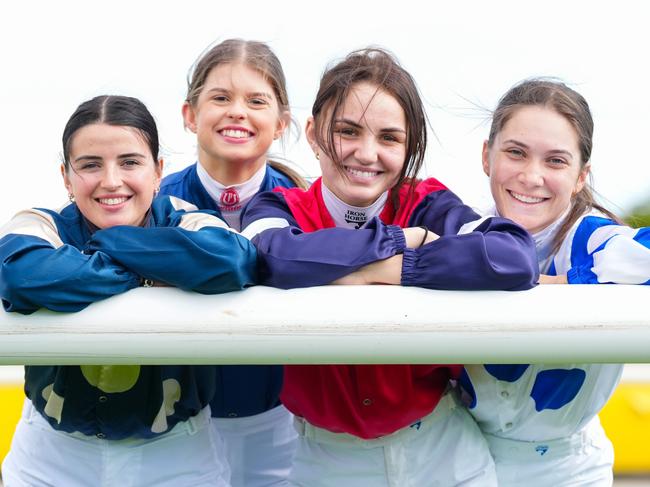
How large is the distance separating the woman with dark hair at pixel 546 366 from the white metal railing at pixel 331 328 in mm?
307

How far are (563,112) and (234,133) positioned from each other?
806 millimetres

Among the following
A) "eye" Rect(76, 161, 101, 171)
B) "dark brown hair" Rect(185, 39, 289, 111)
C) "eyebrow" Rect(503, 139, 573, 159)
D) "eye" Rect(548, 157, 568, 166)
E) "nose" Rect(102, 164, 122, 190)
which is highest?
"dark brown hair" Rect(185, 39, 289, 111)

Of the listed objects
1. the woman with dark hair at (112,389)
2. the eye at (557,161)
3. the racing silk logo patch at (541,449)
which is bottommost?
the racing silk logo patch at (541,449)

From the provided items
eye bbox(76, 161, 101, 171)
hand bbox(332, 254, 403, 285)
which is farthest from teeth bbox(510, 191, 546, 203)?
eye bbox(76, 161, 101, 171)

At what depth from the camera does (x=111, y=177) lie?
5.99 feet

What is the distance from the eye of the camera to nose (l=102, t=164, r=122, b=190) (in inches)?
71.7

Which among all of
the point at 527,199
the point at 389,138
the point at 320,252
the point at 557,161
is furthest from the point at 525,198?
the point at 320,252

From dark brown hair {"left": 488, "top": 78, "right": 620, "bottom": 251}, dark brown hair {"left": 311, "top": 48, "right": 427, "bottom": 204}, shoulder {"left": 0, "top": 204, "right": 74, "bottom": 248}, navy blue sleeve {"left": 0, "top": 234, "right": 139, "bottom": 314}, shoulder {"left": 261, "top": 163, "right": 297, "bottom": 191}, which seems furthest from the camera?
shoulder {"left": 261, "top": 163, "right": 297, "bottom": 191}

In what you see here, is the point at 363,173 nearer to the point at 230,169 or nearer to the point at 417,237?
the point at 417,237

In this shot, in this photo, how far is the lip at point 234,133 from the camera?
227cm

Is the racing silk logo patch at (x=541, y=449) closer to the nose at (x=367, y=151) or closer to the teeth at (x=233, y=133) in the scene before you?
the nose at (x=367, y=151)

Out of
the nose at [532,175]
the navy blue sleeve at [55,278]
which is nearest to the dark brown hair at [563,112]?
the nose at [532,175]

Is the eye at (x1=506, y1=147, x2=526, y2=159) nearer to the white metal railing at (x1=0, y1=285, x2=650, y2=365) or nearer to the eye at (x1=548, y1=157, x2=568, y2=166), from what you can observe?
the eye at (x1=548, y1=157, x2=568, y2=166)

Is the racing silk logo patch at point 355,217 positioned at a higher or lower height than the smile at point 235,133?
lower
